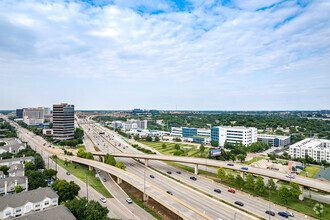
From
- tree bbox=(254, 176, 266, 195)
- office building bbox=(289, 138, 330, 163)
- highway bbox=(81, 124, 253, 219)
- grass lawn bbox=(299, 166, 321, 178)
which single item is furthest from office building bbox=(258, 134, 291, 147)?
highway bbox=(81, 124, 253, 219)

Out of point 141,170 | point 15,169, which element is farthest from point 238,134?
point 15,169

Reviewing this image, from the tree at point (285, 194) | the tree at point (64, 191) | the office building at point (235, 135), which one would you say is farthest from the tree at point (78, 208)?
the office building at point (235, 135)

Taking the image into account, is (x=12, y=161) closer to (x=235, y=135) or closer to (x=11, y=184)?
(x=11, y=184)

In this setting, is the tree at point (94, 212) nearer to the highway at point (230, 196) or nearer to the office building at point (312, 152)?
the highway at point (230, 196)

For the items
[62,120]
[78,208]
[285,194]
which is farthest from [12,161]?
[285,194]

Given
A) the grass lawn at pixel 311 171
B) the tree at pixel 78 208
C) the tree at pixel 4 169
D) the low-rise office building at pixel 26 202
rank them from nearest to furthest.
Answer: the tree at pixel 78 208, the low-rise office building at pixel 26 202, the tree at pixel 4 169, the grass lawn at pixel 311 171

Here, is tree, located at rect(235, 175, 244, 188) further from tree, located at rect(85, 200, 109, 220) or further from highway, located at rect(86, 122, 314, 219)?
tree, located at rect(85, 200, 109, 220)
